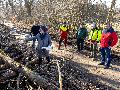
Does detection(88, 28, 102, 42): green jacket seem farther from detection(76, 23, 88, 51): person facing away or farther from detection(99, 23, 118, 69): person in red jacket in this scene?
detection(99, 23, 118, 69): person in red jacket

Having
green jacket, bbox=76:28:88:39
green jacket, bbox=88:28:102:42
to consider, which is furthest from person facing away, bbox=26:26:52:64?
green jacket, bbox=76:28:88:39

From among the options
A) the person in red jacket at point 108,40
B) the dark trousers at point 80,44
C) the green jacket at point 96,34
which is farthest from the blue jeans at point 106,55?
the dark trousers at point 80,44

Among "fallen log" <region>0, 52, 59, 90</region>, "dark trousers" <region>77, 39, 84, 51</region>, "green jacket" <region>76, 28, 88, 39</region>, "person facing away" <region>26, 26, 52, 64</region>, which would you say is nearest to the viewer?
"fallen log" <region>0, 52, 59, 90</region>

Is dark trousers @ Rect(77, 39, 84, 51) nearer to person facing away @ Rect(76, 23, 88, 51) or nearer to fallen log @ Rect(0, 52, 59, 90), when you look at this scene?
person facing away @ Rect(76, 23, 88, 51)

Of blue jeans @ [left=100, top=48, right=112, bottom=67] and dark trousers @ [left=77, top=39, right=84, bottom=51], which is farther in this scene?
dark trousers @ [left=77, top=39, right=84, bottom=51]

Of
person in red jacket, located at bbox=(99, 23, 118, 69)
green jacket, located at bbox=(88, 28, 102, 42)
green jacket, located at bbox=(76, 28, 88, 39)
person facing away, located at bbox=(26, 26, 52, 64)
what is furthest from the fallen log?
green jacket, located at bbox=(76, 28, 88, 39)

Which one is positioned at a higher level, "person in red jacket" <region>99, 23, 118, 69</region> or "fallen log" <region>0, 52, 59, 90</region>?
"person in red jacket" <region>99, 23, 118, 69</region>

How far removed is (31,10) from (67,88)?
2993 cm

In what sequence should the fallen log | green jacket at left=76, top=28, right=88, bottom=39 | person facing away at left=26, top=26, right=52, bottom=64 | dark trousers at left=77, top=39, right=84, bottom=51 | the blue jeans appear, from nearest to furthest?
the fallen log → person facing away at left=26, top=26, right=52, bottom=64 → the blue jeans → green jacket at left=76, top=28, right=88, bottom=39 → dark trousers at left=77, top=39, right=84, bottom=51

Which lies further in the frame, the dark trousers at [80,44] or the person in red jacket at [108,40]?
the dark trousers at [80,44]

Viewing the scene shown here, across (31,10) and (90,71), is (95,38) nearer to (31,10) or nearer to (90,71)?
(90,71)

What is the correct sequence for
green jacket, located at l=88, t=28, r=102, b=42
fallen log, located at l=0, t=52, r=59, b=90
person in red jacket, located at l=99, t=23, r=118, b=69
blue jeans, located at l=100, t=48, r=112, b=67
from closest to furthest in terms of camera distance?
fallen log, located at l=0, t=52, r=59, b=90
person in red jacket, located at l=99, t=23, r=118, b=69
blue jeans, located at l=100, t=48, r=112, b=67
green jacket, located at l=88, t=28, r=102, b=42

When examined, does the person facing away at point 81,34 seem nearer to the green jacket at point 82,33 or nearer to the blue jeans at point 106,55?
the green jacket at point 82,33

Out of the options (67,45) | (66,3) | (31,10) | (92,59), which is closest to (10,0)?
(31,10)
